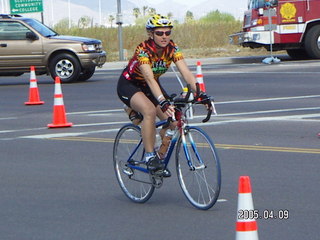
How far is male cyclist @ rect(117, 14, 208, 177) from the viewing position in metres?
8.20

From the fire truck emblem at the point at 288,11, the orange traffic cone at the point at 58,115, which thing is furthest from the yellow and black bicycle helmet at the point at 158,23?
the fire truck emblem at the point at 288,11

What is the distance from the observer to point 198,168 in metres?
7.96

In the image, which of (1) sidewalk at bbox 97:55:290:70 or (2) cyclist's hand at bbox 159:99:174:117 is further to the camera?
(1) sidewalk at bbox 97:55:290:70

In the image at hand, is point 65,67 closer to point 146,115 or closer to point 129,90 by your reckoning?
point 129,90

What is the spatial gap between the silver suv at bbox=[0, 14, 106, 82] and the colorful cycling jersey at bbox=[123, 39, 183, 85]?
16471 mm


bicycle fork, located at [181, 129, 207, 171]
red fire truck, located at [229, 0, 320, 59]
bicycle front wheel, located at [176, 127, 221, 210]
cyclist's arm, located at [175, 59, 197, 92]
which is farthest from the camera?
red fire truck, located at [229, 0, 320, 59]

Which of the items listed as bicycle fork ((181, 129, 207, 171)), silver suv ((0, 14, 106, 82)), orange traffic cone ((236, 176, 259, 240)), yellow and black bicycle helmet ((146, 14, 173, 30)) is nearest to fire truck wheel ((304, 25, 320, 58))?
silver suv ((0, 14, 106, 82))

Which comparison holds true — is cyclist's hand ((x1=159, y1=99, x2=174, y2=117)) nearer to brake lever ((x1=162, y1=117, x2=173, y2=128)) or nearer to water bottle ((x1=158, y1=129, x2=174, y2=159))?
brake lever ((x1=162, y1=117, x2=173, y2=128))

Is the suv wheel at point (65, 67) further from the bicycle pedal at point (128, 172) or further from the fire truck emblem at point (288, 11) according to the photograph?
the bicycle pedal at point (128, 172)

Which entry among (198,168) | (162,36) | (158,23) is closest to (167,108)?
(198,168)

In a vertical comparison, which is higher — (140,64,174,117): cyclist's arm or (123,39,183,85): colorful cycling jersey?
(123,39,183,85): colorful cycling jersey

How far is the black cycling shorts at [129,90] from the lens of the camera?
8.54 meters

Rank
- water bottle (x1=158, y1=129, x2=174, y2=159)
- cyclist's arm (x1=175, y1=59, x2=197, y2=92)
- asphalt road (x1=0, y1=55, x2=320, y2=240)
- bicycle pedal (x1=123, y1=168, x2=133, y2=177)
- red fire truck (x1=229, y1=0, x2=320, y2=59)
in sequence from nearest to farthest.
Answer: asphalt road (x1=0, y1=55, x2=320, y2=240) → cyclist's arm (x1=175, y1=59, x2=197, y2=92) → water bottle (x1=158, y1=129, x2=174, y2=159) → bicycle pedal (x1=123, y1=168, x2=133, y2=177) → red fire truck (x1=229, y1=0, x2=320, y2=59)

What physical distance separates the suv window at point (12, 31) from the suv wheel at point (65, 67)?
122 centimetres
